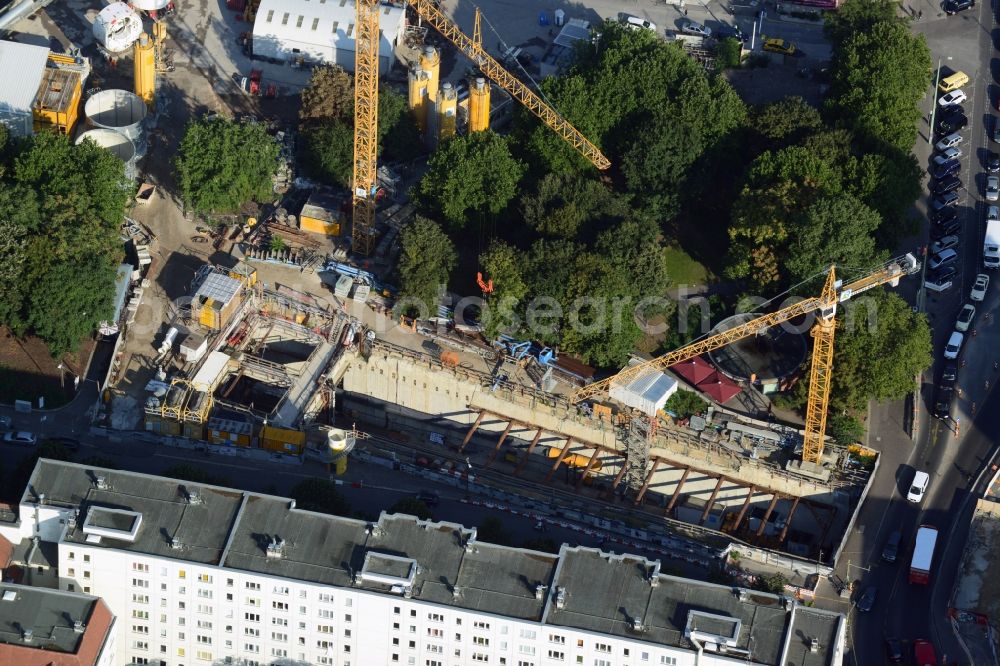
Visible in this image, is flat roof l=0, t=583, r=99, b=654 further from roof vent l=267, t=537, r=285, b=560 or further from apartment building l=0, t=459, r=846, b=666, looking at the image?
roof vent l=267, t=537, r=285, b=560

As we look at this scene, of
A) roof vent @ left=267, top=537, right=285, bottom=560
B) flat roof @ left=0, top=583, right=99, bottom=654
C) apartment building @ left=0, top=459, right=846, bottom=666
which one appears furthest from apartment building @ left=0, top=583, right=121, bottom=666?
roof vent @ left=267, top=537, right=285, bottom=560

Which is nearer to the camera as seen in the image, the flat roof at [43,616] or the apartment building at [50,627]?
the apartment building at [50,627]

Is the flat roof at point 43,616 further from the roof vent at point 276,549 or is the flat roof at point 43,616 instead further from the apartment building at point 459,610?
the roof vent at point 276,549

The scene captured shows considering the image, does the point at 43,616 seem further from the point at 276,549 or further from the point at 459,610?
the point at 459,610

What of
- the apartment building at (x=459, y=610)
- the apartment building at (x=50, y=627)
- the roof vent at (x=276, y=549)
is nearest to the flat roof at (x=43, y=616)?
the apartment building at (x=50, y=627)

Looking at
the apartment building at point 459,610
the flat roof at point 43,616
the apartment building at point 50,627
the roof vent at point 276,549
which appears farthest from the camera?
the roof vent at point 276,549

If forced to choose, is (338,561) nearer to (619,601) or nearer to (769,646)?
(619,601)
